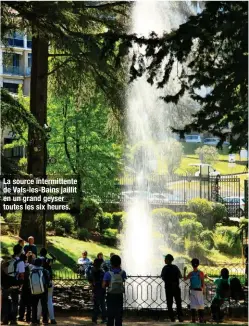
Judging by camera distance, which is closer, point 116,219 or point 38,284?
point 38,284

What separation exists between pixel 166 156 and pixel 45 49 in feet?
20.0

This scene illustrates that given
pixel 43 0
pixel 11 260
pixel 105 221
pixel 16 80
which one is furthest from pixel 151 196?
pixel 16 80

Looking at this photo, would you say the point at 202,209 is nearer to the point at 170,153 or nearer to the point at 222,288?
the point at 170,153

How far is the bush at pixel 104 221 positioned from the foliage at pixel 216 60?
17214 mm

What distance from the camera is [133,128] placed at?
2597cm

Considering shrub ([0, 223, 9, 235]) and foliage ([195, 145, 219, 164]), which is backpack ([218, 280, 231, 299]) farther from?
foliage ([195, 145, 219, 164])

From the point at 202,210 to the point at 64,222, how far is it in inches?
213

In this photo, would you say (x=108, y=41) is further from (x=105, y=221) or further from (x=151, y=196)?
(x=105, y=221)

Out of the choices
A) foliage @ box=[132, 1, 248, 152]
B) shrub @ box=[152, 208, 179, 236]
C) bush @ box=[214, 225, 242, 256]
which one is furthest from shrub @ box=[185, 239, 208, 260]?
foliage @ box=[132, 1, 248, 152]

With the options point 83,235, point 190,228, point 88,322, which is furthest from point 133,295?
point 83,235

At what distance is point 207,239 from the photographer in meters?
28.8

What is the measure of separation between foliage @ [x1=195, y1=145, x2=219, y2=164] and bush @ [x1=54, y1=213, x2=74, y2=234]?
10383 millimetres

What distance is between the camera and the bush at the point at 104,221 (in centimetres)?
3180

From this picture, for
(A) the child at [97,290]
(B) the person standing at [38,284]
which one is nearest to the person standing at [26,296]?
(B) the person standing at [38,284]
